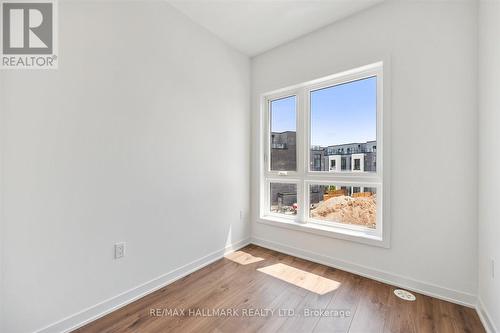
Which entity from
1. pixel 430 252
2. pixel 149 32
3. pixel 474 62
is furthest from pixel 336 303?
pixel 149 32

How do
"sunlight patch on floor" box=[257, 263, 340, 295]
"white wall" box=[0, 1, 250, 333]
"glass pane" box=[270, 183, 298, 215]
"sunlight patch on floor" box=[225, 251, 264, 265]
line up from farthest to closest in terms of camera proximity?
1. "glass pane" box=[270, 183, 298, 215]
2. "sunlight patch on floor" box=[225, 251, 264, 265]
3. "sunlight patch on floor" box=[257, 263, 340, 295]
4. "white wall" box=[0, 1, 250, 333]

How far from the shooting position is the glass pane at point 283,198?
2.89 m

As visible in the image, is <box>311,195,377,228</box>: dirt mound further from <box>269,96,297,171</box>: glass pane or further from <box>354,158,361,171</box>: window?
<box>269,96,297,171</box>: glass pane

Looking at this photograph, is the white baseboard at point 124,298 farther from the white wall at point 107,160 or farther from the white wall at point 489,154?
the white wall at point 489,154

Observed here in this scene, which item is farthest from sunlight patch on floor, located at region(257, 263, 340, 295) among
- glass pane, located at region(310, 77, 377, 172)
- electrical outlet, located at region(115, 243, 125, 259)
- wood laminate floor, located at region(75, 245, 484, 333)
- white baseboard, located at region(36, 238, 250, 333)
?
electrical outlet, located at region(115, 243, 125, 259)

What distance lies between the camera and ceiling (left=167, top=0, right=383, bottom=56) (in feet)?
6.90

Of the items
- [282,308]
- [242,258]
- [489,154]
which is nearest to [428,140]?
[489,154]

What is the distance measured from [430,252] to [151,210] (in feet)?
8.17

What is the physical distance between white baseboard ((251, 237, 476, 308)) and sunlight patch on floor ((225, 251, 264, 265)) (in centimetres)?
39

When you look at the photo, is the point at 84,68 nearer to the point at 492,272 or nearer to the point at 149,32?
the point at 149,32

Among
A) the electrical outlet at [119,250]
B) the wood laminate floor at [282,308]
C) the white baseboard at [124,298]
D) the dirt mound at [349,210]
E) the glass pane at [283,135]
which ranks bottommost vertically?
the wood laminate floor at [282,308]

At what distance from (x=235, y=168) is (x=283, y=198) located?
2.61 feet

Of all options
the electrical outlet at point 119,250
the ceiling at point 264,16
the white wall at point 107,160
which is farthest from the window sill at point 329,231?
the ceiling at point 264,16

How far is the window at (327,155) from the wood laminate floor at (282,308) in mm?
555
